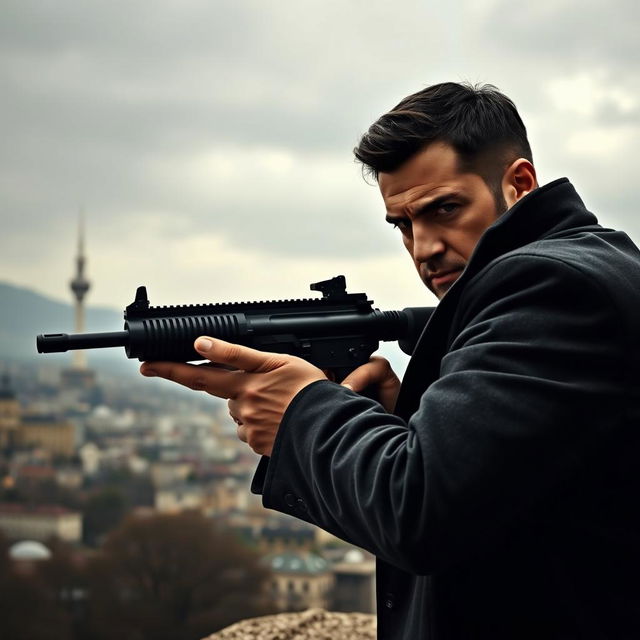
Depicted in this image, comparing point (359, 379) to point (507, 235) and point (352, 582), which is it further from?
point (352, 582)

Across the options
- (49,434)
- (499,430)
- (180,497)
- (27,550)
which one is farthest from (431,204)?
(49,434)

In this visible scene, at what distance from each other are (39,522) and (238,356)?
809 inches

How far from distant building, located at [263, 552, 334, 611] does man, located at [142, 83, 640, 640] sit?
17.7 meters

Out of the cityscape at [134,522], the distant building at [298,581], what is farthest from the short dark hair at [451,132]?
the distant building at [298,581]

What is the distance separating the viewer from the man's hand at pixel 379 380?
6.77 ft

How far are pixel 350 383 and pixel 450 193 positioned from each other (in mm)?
511

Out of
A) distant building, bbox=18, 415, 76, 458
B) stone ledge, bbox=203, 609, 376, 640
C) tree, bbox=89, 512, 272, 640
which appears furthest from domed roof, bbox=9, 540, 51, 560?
stone ledge, bbox=203, 609, 376, 640

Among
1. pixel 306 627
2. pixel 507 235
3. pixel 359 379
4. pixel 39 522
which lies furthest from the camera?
pixel 39 522

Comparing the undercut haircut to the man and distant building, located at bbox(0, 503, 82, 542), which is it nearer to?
the man

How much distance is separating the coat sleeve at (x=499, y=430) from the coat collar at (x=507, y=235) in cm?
10

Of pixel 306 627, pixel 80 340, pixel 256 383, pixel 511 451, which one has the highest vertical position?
pixel 80 340

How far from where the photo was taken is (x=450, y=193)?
1727mm

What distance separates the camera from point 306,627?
4914mm

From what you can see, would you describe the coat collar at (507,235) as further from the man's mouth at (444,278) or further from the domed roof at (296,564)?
the domed roof at (296,564)
